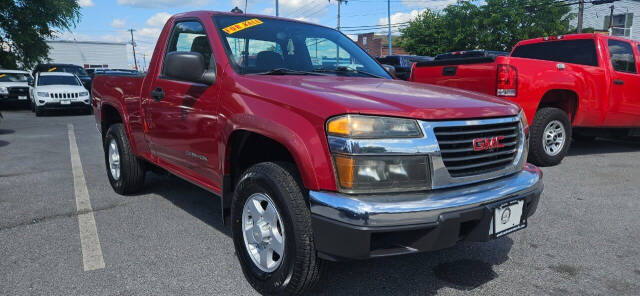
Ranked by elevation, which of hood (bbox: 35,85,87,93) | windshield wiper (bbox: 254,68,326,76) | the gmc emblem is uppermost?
windshield wiper (bbox: 254,68,326,76)

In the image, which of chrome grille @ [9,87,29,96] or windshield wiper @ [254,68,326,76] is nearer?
windshield wiper @ [254,68,326,76]

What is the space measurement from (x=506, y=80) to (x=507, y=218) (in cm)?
361

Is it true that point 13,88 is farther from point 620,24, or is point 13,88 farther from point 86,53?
point 86,53

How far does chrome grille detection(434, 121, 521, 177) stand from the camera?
2.25 meters

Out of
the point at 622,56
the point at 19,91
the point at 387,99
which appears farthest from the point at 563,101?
the point at 19,91

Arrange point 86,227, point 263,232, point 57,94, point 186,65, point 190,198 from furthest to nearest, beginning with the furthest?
point 57,94, point 190,198, point 86,227, point 186,65, point 263,232

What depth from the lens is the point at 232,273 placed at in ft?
9.48

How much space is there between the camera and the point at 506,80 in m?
5.55

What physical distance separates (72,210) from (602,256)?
437 centimetres

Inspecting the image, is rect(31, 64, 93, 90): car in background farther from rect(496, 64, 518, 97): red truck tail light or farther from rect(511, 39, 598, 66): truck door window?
rect(496, 64, 518, 97): red truck tail light

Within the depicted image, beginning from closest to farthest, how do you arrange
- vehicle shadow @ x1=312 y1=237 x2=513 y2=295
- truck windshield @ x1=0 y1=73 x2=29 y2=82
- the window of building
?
vehicle shadow @ x1=312 y1=237 x2=513 y2=295, truck windshield @ x1=0 y1=73 x2=29 y2=82, the window of building

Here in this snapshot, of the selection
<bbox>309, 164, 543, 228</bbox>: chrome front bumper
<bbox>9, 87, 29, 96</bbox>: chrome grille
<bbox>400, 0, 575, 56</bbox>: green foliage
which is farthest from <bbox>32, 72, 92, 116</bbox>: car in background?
<bbox>400, 0, 575, 56</bbox>: green foliage

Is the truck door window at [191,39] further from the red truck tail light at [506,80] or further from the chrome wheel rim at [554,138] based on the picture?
the chrome wheel rim at [554,138]

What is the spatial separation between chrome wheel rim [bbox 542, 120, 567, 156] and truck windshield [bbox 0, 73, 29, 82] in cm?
1876
